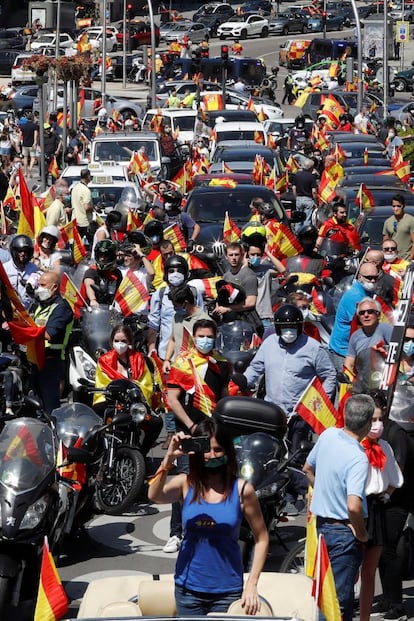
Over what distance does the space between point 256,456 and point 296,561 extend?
74cm

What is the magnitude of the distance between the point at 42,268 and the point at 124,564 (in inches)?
242

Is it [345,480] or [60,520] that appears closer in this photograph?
[345,480]

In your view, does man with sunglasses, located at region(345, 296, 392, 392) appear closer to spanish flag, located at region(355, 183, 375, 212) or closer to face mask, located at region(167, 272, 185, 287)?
face mask, located at region(167, 272, 185, 287)

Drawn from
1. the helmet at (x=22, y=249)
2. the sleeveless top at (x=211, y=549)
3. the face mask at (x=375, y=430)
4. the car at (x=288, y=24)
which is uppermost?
the sleeveless top at (x=211, y=549)

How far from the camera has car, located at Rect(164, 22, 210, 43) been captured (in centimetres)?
7850

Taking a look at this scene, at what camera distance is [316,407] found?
10211 mm

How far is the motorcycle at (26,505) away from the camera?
28.9 feet

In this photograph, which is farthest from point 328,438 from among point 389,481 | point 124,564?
point 124,564

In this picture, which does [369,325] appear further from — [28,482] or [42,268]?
[42,268]

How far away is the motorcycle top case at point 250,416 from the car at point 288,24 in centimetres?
7335

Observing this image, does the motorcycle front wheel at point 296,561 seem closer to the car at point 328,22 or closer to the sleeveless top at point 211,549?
the sleeveless top at point 211,549

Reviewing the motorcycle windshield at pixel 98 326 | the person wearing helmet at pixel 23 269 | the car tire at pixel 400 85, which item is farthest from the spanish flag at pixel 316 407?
the car tire at pixel 400 85

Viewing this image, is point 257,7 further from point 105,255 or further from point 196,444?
point 196,444

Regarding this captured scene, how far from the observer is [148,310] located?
1507cm
